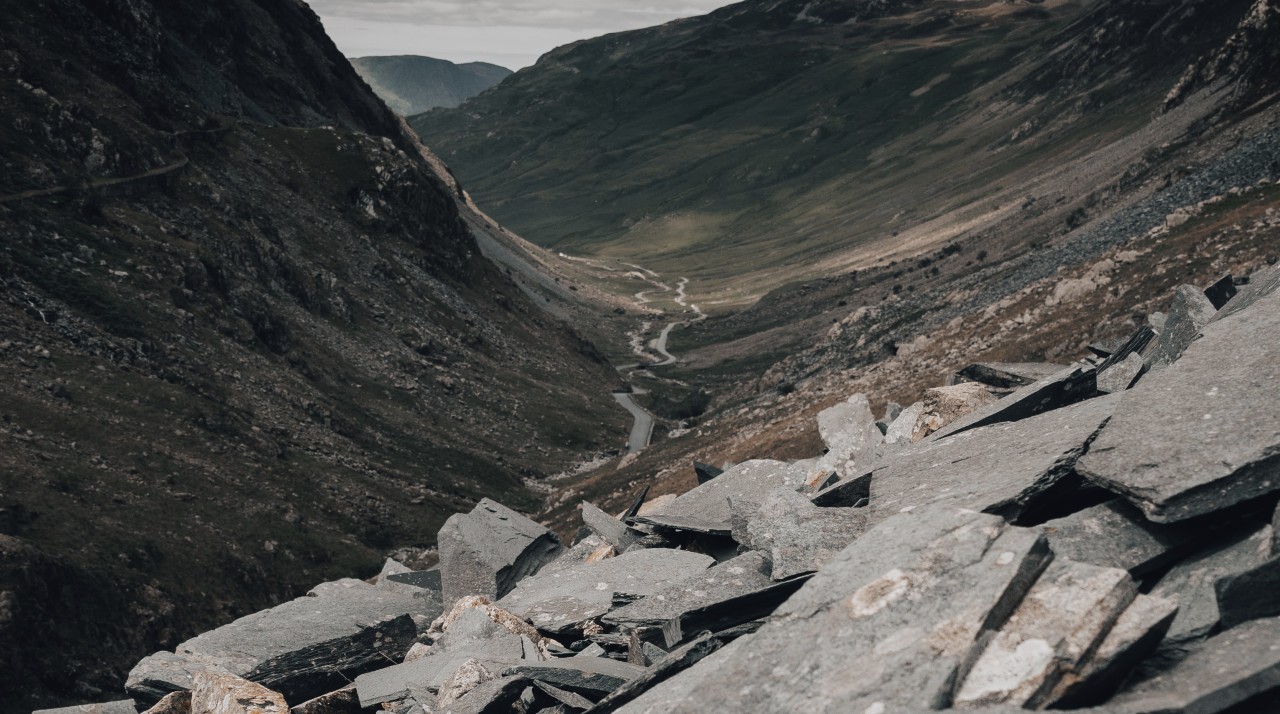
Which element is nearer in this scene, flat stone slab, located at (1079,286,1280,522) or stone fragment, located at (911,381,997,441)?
flat stone slab, located at (1079,286,1280,522)

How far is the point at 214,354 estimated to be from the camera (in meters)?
74.4

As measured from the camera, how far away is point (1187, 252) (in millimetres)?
→ 51906

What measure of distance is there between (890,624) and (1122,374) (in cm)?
1231

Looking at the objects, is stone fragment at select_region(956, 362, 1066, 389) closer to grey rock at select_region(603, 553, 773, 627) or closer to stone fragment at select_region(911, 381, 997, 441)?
stone fragment at select_region(911, 381, 997, 441)

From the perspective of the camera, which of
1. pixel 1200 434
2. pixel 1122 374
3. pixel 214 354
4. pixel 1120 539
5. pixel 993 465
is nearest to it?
pixel 1120 539

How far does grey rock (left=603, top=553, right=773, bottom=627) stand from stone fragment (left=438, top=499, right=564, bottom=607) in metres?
8.41

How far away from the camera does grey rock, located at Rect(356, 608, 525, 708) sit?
16.7m

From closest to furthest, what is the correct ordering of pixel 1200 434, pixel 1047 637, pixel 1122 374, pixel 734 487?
1. pixel 1047 637
2. pixel 1200 434
3. pixel 1122 374
4. pixel 734 487

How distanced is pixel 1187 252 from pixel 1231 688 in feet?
166

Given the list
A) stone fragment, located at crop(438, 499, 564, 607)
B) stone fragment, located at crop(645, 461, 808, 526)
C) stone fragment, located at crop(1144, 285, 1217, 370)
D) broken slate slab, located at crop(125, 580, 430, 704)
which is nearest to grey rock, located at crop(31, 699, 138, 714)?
broken slate slab, located at crop(125, 580, 430, 704)

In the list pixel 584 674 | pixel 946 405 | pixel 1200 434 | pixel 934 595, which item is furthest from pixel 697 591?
pixel 946 405

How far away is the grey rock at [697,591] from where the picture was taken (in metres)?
15.6

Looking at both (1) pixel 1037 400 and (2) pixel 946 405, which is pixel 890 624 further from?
(2) pixel 946 405

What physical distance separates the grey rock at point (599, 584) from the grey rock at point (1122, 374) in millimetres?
8853
